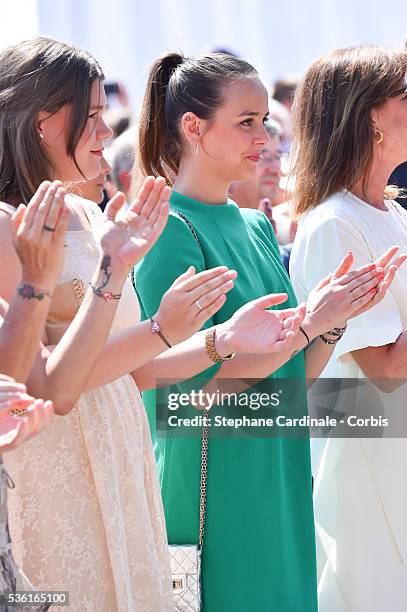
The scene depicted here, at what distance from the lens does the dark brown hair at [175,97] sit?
2.95 metres

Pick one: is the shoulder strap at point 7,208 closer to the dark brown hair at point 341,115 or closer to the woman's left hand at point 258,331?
the woman's left hand at point 258,331

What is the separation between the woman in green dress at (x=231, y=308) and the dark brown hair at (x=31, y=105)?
1.39 ft

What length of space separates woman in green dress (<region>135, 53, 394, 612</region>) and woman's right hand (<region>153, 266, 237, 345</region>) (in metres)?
0.32

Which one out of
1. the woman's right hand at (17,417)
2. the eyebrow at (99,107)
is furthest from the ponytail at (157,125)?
the woman's right hand at (17,417)

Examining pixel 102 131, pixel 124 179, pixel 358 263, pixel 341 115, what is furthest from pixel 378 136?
pixel 124 179

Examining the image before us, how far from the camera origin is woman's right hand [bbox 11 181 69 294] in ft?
6.18

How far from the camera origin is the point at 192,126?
2.96 metres

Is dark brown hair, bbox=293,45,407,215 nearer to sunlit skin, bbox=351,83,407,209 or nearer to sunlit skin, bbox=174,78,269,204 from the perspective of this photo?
sunlit skin, bbox=351,83,407,209

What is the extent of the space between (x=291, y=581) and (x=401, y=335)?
76cm

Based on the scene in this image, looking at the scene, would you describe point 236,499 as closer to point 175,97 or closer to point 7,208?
point 7,208

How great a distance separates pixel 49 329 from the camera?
2.31 metres

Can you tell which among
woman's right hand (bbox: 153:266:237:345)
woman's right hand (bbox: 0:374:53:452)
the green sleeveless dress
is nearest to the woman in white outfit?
the green sleeveless dress

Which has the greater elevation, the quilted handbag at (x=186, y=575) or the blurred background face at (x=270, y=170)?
the blurred background face at (x=270, y=170)


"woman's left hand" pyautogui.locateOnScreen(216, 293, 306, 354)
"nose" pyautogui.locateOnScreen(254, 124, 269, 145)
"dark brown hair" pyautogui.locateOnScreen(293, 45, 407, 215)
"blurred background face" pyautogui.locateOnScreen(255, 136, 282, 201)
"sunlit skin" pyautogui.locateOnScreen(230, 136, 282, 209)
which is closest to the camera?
"woman's left hand" pyautogui.locateOnScreen(216, 293, 306, 354)
